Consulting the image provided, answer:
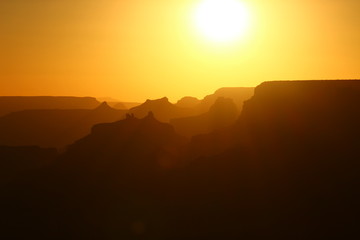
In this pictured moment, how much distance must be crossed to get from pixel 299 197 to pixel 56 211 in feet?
80.6

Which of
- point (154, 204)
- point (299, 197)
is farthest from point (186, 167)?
point (299, 197)

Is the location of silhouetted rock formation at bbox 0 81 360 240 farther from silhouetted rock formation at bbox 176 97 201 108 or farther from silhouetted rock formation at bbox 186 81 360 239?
silhouetted rock formation at bbox 176 97 201 108

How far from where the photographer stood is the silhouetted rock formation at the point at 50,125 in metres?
142

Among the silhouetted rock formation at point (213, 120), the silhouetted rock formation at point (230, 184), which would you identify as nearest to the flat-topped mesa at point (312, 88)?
the silhouetted rock formation at point (230, 184)

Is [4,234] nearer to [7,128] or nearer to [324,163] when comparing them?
[324,163]

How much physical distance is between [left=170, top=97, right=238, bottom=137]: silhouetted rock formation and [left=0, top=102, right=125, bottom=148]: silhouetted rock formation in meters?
50.1

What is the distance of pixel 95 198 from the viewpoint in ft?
182

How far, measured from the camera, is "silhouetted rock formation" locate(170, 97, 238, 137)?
88.1m

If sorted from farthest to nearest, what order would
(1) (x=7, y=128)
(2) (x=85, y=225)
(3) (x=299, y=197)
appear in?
(1) (x=7, y=128), (2) (x=85, y=225), (3) (x=299, y=197)

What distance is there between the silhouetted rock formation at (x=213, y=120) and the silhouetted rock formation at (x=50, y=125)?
50.1 meters

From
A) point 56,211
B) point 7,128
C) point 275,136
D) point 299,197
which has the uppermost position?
point 7,128

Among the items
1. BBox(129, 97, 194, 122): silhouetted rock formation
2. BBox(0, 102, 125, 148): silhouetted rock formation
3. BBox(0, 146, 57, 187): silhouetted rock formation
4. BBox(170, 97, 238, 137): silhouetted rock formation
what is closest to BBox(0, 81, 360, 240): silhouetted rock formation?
BBox(0, 146, 57, 187): silhouetted rock formation

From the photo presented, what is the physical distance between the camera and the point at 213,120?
89375mm

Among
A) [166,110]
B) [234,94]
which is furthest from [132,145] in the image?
[234,94]
